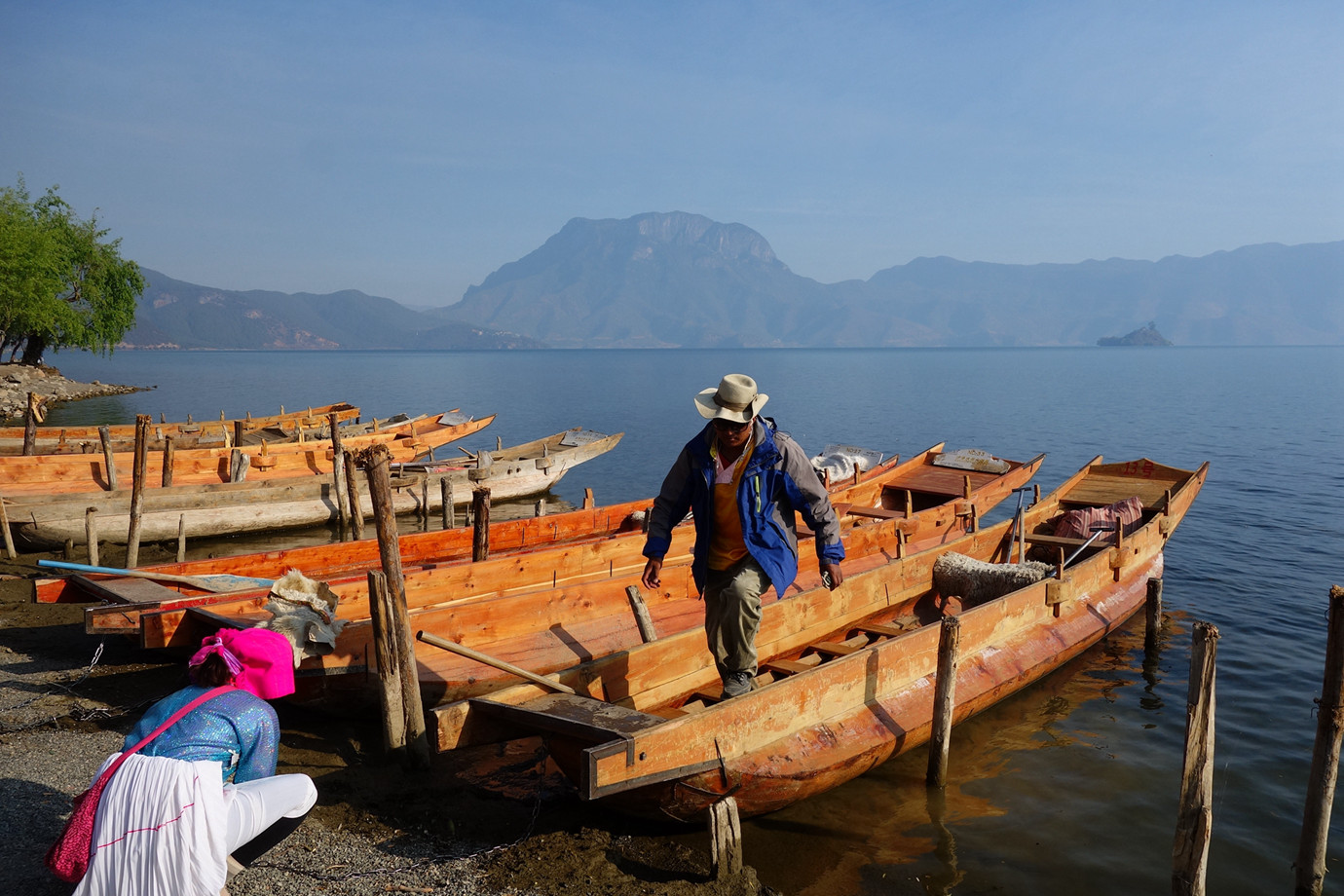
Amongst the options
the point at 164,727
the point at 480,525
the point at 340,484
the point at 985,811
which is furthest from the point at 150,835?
the point at 340,484

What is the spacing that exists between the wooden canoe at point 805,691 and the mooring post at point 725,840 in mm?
287

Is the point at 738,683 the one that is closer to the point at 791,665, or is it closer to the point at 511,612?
the point at 791,665

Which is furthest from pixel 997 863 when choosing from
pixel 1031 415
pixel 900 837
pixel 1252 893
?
pixel 1031 415

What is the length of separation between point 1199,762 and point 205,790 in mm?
5723

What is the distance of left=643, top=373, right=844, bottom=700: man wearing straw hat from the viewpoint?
6027 mm

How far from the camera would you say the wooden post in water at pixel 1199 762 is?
5.36m

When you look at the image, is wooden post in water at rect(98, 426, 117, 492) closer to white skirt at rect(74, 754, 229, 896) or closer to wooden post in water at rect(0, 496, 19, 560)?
wooden post in water at rect(0, 496, 19, 560)

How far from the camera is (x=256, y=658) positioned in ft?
13.9

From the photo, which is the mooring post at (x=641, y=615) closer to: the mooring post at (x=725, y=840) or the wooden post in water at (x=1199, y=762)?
the mooring post at (x=725, y=840)

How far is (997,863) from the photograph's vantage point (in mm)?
6848

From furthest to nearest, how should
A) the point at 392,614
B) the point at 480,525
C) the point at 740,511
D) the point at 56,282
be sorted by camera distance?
the point at 56,282 → the point at 480,525 → the point at 392,614 → the point at 740,511

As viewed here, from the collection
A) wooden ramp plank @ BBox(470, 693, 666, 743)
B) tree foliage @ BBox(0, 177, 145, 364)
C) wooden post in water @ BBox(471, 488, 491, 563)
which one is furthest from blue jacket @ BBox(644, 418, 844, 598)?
tree foliage @ BBox(0, 177, 145, 364)

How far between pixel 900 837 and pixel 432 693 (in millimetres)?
4255

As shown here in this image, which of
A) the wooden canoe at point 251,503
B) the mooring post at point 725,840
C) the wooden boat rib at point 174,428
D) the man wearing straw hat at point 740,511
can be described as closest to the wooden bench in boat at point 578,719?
the mooring post at point 725,840
